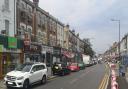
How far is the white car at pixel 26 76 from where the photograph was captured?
979 inches

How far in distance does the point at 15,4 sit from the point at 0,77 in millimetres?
9573

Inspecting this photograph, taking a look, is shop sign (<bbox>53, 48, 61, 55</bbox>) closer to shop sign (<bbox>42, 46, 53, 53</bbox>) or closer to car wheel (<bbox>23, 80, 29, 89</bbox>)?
shop sign (<bbox>42, 46, 53, 53</bbox>)

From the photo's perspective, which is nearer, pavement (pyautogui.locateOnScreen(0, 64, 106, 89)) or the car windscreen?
pavement (pyautogui.locateOnScreen(0, 64, 106, 89))

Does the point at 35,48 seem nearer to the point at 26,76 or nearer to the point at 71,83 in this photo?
the point at 71,83

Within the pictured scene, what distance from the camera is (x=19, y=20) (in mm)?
41188

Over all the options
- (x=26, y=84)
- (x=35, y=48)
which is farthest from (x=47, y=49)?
(x=26, y=84)

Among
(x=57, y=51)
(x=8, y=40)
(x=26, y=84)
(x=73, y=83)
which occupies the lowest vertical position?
(x=73, y=83)

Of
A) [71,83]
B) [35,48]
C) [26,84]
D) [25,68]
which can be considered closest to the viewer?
[26,84]

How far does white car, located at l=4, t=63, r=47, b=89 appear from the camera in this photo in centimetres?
2486

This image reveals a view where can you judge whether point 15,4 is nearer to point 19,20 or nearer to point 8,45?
point 19,20

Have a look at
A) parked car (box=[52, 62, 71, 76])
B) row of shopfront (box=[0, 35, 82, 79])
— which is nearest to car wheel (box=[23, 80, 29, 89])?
row of shopfront (box=[0, 35, 82, 79])

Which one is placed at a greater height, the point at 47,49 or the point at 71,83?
the point at 47,49

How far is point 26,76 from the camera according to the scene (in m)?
25.6

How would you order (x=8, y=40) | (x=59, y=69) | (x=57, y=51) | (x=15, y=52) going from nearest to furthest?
(x=8, y=40) < (x=15, y=52) < (x=59, y=69) < (x=57, y=51)
